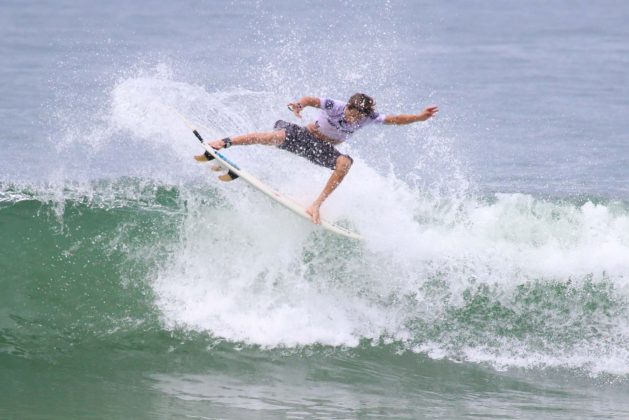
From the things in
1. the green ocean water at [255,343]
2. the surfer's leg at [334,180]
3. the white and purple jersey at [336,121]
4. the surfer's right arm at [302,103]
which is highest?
the surfer's right arm at [302,103]

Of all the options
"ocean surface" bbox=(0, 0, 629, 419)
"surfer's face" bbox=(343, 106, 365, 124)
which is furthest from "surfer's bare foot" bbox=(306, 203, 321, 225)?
"surfer's face" bbox=(343, 106, 365, 124)

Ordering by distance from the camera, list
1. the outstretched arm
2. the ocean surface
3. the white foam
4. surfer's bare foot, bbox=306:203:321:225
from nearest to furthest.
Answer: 1. the ocean surface
2. the outstretched arm
3. surfer's bare foot, bbox=306:203:321:225
4. the white foam

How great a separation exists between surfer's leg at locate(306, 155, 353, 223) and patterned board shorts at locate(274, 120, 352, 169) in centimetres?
14

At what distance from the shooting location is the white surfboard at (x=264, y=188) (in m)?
9.83

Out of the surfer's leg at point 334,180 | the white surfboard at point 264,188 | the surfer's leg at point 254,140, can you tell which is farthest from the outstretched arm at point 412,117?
the white surfboard at point 264,188

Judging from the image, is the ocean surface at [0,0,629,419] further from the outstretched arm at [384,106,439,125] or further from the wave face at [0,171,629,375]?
the outstretched arm at [384,106,439,125]

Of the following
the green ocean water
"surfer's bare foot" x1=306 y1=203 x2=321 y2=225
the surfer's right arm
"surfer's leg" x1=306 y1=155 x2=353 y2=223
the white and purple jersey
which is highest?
the surfer's right arm

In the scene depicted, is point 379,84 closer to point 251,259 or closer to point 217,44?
point 217,44

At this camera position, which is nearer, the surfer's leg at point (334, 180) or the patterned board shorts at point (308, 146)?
the surfer's leg at point (334, 180)

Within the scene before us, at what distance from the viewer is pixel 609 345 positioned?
9977mm

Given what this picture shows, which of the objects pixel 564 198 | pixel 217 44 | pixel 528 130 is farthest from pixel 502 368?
pixel 217 44

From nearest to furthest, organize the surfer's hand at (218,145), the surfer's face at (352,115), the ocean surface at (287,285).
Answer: the ocean surface at (287,285) < the surfer's face at (352,115) < the surfer's hand at (218,145)

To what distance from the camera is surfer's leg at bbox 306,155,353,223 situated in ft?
31.9

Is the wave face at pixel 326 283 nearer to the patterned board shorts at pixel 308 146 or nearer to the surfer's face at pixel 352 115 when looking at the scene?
the patterned board shorts at pixel 308 146
